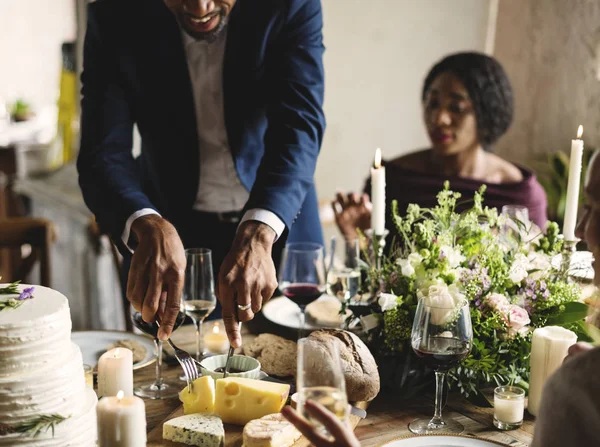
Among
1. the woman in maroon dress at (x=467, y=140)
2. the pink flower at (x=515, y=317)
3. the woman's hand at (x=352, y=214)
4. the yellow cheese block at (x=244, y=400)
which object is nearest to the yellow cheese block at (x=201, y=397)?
the yellow cheese block at (x=244, y=400)

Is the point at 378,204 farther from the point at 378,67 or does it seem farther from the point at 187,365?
the point at 378,67

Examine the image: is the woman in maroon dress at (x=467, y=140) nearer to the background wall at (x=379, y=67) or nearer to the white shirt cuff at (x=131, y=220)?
the background wall at (x=379, y=67)

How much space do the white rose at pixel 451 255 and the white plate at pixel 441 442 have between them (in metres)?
0.34

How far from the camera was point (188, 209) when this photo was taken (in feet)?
6.80

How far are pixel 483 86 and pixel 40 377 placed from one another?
2.17 meters

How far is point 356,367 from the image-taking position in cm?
127

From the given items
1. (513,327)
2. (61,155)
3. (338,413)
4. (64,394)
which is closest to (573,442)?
(338,413)

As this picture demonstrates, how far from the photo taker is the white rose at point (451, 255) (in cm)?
137

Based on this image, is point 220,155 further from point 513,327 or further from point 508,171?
point 508,171

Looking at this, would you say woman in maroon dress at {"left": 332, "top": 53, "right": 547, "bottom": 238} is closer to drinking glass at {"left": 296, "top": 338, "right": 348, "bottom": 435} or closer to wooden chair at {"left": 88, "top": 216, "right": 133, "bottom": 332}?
wooden chair at {"left": 88, "top": 216, "right": 133, "bottom": 332}

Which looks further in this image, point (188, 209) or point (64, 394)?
point (188, 209)

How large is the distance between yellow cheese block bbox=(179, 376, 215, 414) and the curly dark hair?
1860mm

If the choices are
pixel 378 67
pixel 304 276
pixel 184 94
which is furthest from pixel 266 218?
pixel 378 67

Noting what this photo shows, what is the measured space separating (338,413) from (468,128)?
6.61 ft
